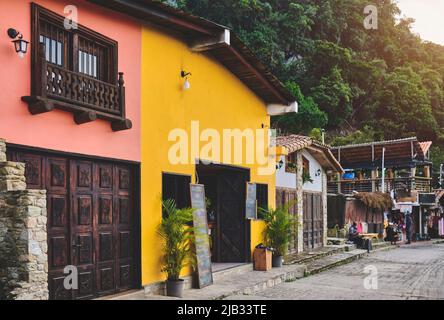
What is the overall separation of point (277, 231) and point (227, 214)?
152 centimetres

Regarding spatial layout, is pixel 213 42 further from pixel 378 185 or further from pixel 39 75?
pixel 378 185

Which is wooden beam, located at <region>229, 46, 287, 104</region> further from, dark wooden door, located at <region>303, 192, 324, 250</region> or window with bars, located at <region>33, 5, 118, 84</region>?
dark wooden door, located at <region>303, 192, 324, 250</region>

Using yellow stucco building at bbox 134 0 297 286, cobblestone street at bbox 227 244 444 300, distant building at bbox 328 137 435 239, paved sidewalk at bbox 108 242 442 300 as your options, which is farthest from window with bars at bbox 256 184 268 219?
distant building at bbox 328 137 435 239

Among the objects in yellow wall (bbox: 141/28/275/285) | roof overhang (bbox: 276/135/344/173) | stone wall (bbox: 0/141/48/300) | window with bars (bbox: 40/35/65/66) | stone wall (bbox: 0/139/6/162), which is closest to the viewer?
stone wall (bbox: 0/141/48/300)

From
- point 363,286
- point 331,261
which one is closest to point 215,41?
point 363,286

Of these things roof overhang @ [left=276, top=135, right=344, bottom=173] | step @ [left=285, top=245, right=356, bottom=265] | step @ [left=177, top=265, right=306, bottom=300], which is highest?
roof overhang @ [left=276, top=135, right=344, bottom=173]

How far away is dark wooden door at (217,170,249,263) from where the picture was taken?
583 inches

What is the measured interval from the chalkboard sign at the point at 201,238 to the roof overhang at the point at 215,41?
135 inches

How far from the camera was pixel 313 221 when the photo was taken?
21.2 m

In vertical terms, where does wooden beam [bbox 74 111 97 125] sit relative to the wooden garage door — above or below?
Result: above

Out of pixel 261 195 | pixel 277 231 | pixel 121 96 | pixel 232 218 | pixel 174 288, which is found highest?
pixel 121 96

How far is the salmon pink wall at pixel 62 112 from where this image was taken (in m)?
7.44

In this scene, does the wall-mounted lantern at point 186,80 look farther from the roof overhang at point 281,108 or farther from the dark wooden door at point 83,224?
the roof overhang at point 281,108

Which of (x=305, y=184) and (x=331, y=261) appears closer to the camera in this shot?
(x=331, y=261)
